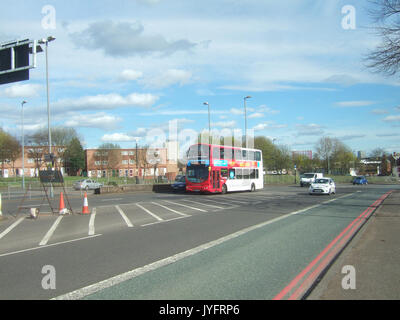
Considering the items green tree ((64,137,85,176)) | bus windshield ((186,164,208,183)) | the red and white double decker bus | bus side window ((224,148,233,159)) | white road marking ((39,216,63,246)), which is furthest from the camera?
green tree ((64,137,85,176))

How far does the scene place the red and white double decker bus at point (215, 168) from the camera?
27609mm

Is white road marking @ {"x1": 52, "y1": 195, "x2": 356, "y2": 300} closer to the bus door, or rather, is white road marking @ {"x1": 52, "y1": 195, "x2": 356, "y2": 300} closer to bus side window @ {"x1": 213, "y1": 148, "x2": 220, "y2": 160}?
bus side window @ {"x1": 213, "y1": 148, "x2": 220, "y2": 160}

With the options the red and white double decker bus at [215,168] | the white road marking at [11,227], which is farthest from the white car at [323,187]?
the white road marking at [11,227]

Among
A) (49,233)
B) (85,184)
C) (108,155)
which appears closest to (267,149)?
(108,155)

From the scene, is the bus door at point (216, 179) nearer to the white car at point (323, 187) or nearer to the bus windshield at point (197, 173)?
the bus windshield at point (197, 173)

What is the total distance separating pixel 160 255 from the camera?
7.76 m

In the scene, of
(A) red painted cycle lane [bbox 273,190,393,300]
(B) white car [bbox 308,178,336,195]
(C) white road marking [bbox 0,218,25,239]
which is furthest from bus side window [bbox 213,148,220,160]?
(A) red painted cycle lane [bbox 273,190,393,300]

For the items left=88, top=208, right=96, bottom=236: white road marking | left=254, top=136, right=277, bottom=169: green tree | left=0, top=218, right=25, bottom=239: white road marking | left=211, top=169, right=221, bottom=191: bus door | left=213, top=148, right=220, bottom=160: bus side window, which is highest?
left=254, top=136, right=277, bottom=169: green tree

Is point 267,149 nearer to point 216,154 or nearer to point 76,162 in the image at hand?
point 76,162

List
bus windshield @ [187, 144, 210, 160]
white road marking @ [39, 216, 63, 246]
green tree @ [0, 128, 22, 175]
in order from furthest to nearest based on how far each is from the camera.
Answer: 1. green tree @ [0, 128, 22, 175]
2. bus windshield @ [187, 144, 210, 160]
3. white road marking @ [39, 216, 63, 246]

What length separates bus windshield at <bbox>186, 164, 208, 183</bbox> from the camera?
91.1 feet

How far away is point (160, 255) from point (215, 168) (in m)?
20.5
